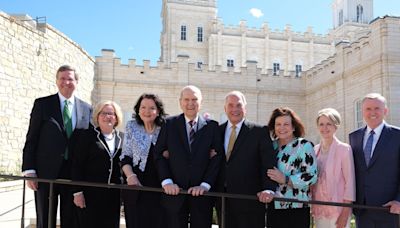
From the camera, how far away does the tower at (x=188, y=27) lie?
45.9 m

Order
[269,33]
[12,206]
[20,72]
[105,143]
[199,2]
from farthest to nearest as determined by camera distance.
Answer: [269,33], [199,2], [20,72], [12,206], [105,143]

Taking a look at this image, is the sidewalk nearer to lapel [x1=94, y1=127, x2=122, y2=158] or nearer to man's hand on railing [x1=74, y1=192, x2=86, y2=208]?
man's hand on railing [x1=74, y1=192, x2=86, y2=208]

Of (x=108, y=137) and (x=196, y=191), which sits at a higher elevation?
(x=108, y=137)

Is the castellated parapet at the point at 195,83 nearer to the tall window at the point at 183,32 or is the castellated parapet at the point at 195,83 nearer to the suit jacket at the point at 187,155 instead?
the suit jacket at the point at 187,155

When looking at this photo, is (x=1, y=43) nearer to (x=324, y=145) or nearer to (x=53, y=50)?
(x=53, y=50)

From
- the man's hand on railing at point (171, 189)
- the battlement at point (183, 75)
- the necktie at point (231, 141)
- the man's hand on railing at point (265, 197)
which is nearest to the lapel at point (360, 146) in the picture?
the man's hand on railing at point (265, 197)

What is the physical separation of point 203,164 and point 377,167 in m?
1.74

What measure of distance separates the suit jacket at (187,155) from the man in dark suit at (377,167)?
4.88 ft

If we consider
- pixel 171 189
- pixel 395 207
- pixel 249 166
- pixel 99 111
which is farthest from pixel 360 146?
pixel 99 111

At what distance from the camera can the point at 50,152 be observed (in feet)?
14.5

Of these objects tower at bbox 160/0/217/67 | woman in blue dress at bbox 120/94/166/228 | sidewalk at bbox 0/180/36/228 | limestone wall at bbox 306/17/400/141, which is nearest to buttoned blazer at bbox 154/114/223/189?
woman in blue dress at bbox 120/94/166/228

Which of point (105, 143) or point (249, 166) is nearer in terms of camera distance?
point (249, 166)

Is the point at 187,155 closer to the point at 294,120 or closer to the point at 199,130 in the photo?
the point at 199,130

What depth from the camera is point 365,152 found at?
164 inches
